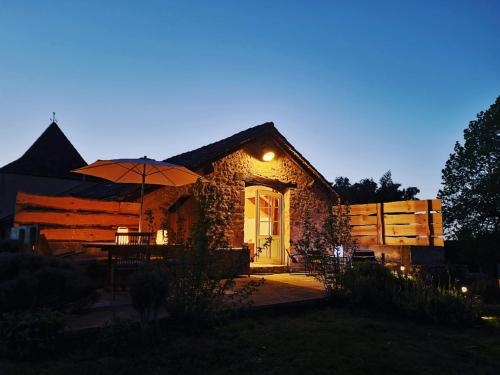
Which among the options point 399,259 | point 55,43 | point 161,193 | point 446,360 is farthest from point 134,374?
point 55,43

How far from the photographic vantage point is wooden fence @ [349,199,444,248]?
884 cm

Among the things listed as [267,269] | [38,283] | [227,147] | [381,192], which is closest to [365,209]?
[267,269]

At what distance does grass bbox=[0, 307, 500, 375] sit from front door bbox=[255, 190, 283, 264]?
6421 millimetres

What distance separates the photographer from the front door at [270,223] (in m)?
11.3

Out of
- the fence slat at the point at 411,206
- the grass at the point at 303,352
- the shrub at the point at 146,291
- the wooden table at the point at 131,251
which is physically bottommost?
the grass at the point at 303,352

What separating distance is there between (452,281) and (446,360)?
18.4 ft

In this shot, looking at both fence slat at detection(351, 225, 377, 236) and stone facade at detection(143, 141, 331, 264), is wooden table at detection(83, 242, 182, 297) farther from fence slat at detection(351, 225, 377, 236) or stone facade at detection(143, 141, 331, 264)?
fence slat at detection(351, 225, 377, 236)

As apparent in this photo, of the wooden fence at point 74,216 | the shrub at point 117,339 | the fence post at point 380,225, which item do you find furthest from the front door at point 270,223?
the shrub at point 117,339

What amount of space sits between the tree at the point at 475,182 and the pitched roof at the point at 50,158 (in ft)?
73.6

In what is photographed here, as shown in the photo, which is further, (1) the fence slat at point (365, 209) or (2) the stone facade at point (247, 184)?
(1) the fence slat at point (365, 209)

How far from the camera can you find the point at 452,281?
8359mm

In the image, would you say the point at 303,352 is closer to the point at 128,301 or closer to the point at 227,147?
the point at 128,301

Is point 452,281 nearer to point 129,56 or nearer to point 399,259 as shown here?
point 399,259

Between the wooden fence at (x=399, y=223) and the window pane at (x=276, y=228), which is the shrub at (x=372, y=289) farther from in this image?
the window pane at (x=276, y=228)
